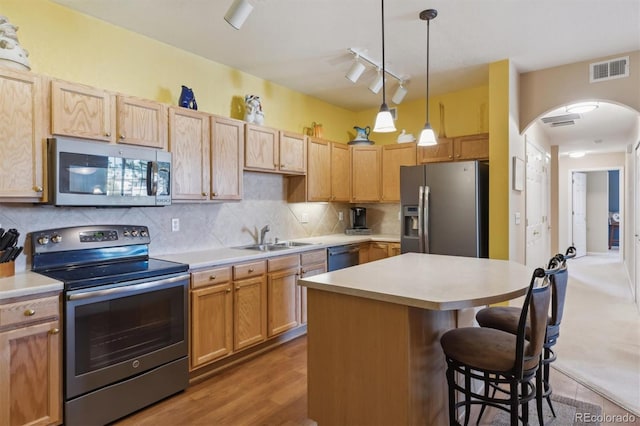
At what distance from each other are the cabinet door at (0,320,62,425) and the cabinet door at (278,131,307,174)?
2471mm

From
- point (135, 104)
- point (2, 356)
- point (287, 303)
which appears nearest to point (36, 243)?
point (2, 356)

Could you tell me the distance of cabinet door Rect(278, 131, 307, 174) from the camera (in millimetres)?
3920

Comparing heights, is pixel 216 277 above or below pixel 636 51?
below

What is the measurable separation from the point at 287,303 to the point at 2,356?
2.11m

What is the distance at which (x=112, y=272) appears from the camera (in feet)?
7.54

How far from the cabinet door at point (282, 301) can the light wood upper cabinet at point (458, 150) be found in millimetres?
2165

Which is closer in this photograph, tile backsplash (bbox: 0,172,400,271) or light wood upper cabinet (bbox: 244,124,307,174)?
tile backsplash (bbox: 0,172,400,271)

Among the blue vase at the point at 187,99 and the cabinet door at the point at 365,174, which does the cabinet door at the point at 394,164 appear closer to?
the cabinet door at the point at 365,174

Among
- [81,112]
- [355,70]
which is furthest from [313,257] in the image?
[81,112]

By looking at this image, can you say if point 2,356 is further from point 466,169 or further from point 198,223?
point 466,169

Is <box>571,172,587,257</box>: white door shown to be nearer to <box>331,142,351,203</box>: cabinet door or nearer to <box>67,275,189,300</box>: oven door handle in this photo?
<box>331,142,351,203</box>: cabinet door

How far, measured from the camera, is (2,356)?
1.84 metres

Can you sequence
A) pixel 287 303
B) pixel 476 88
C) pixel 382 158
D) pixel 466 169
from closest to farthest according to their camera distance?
1. pixel 287 303
2. pixel 466 169
3. pixel 476 88
4. pixel 382 158

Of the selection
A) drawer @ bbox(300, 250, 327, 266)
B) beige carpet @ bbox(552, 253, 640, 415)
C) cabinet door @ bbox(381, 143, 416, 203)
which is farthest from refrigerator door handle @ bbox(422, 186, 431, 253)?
beige carpet @ bbox(552, 253, 640, 415)
